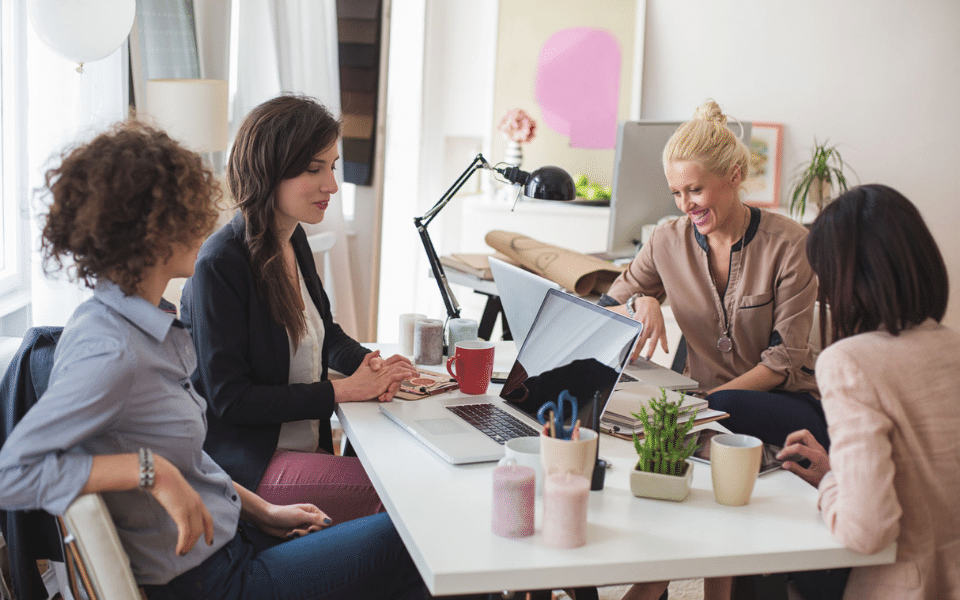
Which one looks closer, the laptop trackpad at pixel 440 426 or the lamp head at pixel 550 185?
the laptop trackpad at pixel 440 426

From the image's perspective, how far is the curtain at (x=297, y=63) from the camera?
3434mm

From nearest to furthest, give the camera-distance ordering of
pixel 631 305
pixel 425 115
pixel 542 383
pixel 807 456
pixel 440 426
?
pixel 807 456 < pixel 440 426 < pixel 542 383 < pixel 631 305 < pixel 425 115

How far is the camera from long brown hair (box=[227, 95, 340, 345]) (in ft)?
5.76

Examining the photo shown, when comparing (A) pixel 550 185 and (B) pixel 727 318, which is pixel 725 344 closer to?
(B) pixel 727 318

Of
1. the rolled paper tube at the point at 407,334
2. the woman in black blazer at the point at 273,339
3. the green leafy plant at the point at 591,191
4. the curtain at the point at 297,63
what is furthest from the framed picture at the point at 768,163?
the woman in black blazer at the point at 273,339

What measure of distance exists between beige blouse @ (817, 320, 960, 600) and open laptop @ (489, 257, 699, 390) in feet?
2.05

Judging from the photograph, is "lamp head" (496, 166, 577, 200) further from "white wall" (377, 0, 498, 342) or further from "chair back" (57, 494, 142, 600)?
"white wall" (377, 0, 498, 342)

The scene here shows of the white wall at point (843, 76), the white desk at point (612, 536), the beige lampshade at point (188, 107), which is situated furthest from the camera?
the white wall at point (843, 76)

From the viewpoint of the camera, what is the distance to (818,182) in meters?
4.54

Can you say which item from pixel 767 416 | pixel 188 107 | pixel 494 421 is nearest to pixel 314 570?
pixel 494 421

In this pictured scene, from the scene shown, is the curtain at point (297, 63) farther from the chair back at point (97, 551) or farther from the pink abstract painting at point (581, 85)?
the chair back at point (97, 551)

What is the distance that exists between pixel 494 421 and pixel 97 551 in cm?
73

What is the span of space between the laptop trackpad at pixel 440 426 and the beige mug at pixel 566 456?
0.36 m

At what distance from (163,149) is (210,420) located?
702 mm
